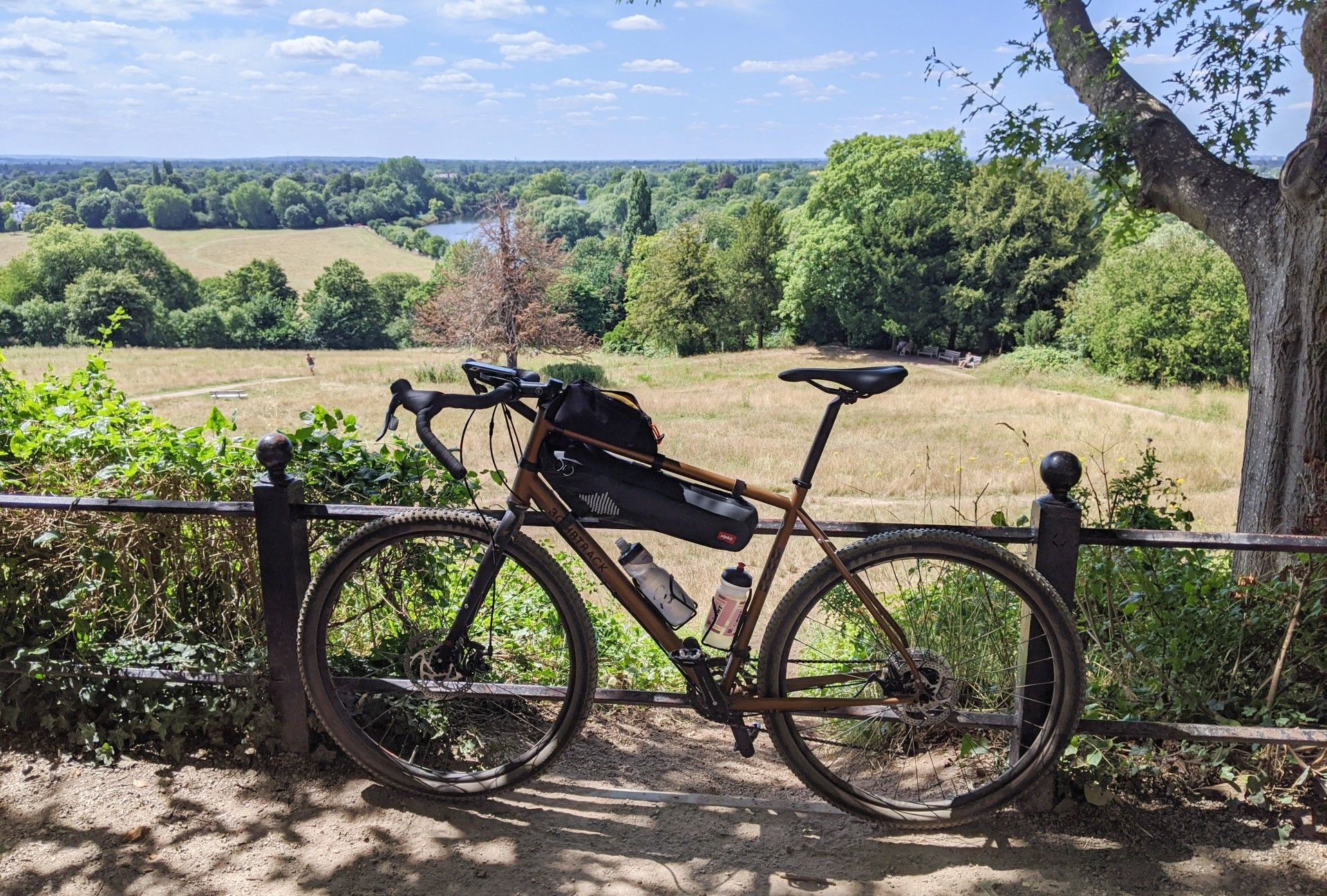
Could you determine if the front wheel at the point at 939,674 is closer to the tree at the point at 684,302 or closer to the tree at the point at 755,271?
the tree at the point at 684,302

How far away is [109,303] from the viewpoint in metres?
63.2

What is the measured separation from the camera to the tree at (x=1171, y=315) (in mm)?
34062

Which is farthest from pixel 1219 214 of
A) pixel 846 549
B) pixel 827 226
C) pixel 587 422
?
pixel 827 226

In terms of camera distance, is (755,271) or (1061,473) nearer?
(1061,473)

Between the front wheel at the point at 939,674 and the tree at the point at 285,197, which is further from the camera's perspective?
the tree at the point at 285,197

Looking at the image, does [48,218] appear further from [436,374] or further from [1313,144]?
[1313,144]

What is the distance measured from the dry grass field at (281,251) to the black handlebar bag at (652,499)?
280ft

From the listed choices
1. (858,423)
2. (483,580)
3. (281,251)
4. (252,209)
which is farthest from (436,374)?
(252,209)

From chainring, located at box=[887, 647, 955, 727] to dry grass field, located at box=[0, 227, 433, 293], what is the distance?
281 feet

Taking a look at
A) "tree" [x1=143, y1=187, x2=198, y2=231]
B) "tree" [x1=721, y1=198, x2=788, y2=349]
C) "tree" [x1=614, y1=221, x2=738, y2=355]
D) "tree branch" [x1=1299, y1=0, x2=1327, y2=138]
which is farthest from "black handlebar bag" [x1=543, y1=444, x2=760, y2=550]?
"tree" [x1=143, y1=187, x2=198, y2=231]

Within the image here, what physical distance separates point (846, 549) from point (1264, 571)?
3.28 metres

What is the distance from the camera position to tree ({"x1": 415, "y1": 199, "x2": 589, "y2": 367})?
44750 millimetres

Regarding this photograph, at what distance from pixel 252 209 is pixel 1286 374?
127204 mm

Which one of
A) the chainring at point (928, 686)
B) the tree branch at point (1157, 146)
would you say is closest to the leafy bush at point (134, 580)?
the chainring at point (928, 686)
